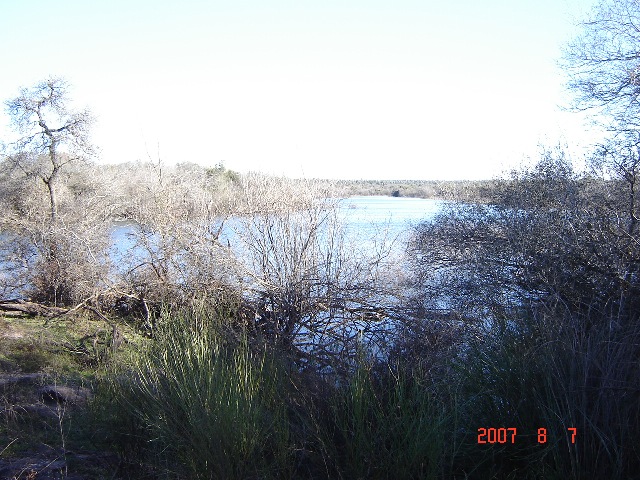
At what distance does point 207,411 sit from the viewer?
4422 millimetres

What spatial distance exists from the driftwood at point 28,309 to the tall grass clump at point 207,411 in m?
9.24

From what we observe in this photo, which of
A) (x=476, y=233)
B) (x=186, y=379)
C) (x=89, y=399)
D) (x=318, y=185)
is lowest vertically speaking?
(x=89, y=399)

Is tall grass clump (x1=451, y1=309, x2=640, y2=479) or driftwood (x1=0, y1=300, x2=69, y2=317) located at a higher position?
tall grass clump (x1=451, y1=309, x2=640, y2=479)

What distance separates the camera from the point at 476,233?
1030cm

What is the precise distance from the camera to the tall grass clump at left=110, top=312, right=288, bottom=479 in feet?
14.3

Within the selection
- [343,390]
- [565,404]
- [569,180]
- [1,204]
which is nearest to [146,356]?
[343,390]

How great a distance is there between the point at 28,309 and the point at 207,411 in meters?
11.6

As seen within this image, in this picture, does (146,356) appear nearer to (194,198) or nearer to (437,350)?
(437,350)

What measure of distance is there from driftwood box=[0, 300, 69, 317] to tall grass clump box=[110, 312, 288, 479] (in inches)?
364

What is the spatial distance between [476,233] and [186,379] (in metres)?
6.83

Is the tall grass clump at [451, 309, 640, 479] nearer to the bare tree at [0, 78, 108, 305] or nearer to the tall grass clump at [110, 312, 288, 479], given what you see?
the tall grass clump at [110, 312, 288, 479]
